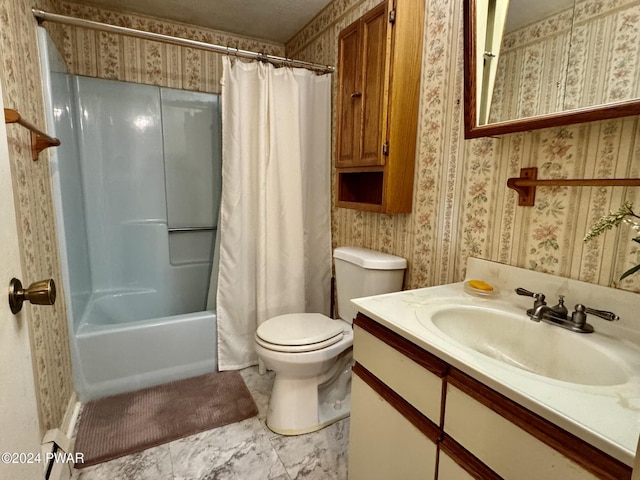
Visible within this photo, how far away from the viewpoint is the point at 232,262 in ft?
6.70

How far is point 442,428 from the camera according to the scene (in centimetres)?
79

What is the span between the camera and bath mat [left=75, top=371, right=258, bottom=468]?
150 centimetres

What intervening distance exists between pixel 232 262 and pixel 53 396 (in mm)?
1007

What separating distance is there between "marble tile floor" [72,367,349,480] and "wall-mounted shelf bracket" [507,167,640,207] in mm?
1279

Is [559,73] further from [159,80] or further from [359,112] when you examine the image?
[159,80]

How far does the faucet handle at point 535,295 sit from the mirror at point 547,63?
0.49 meters

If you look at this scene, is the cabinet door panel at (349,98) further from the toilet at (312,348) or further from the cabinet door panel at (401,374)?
the cabinet door panel at (401,374)

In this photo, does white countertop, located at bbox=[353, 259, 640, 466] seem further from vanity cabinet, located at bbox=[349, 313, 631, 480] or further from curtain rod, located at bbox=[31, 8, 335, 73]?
curtain rod, located at bbox=[31, 8, 335, 73]

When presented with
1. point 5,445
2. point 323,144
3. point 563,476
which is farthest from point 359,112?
point 5,445

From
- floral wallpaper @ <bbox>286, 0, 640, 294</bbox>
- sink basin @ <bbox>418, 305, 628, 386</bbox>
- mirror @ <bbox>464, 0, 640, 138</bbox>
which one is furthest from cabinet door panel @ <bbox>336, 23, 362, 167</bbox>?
sink basin @ <bbox>418, 305, 628, 386</bbox>

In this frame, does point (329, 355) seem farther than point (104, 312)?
No

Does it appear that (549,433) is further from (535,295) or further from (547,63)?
(547,63)

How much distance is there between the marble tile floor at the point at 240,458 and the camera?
1.37 m

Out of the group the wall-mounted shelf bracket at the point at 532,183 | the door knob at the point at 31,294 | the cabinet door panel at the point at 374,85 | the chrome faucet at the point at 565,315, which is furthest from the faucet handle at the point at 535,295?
the door knob at the point at 31,294
